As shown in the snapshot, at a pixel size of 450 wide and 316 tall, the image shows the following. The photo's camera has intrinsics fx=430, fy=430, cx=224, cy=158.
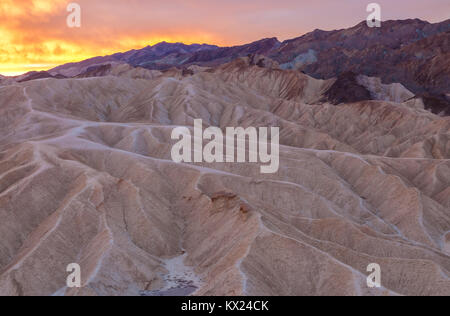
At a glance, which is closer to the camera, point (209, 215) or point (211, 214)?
point (211, 214)

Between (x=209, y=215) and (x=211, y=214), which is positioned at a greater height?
(x=211, y=214)

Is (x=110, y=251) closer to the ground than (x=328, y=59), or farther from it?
closer to the ground

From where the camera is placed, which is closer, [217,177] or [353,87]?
[217,177]
